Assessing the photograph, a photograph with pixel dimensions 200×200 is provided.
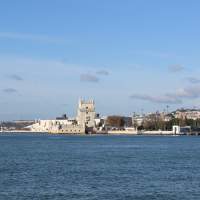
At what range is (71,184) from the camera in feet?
128

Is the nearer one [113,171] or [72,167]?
[113,171]

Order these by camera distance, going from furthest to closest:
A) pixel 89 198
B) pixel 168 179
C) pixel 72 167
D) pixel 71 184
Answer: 1. pixel 72 167
2. pixel 168 179
3. pixel 71 184
4. pixel 89 198

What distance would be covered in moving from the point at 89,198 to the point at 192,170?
18313mm

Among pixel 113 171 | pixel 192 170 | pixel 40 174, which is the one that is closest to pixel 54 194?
pixel 40 174

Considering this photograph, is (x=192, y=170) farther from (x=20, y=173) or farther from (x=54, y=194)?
(x=54, y=194)

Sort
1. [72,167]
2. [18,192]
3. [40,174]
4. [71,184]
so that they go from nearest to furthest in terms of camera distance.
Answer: [18,192]
[71,184]
[40,174]
[72,167]

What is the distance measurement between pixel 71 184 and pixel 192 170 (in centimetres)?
1399

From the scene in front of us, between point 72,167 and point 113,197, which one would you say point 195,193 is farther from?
point 72,167

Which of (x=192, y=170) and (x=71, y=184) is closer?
(x=71, y=184)

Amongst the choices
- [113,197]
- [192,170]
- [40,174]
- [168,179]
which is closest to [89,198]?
[113,197]

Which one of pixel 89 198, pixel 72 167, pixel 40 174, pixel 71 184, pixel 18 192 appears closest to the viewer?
pixel 89 198

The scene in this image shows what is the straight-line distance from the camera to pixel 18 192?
35469 mm

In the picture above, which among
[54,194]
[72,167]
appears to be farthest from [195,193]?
[72,167]

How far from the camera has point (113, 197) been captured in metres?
33.7
